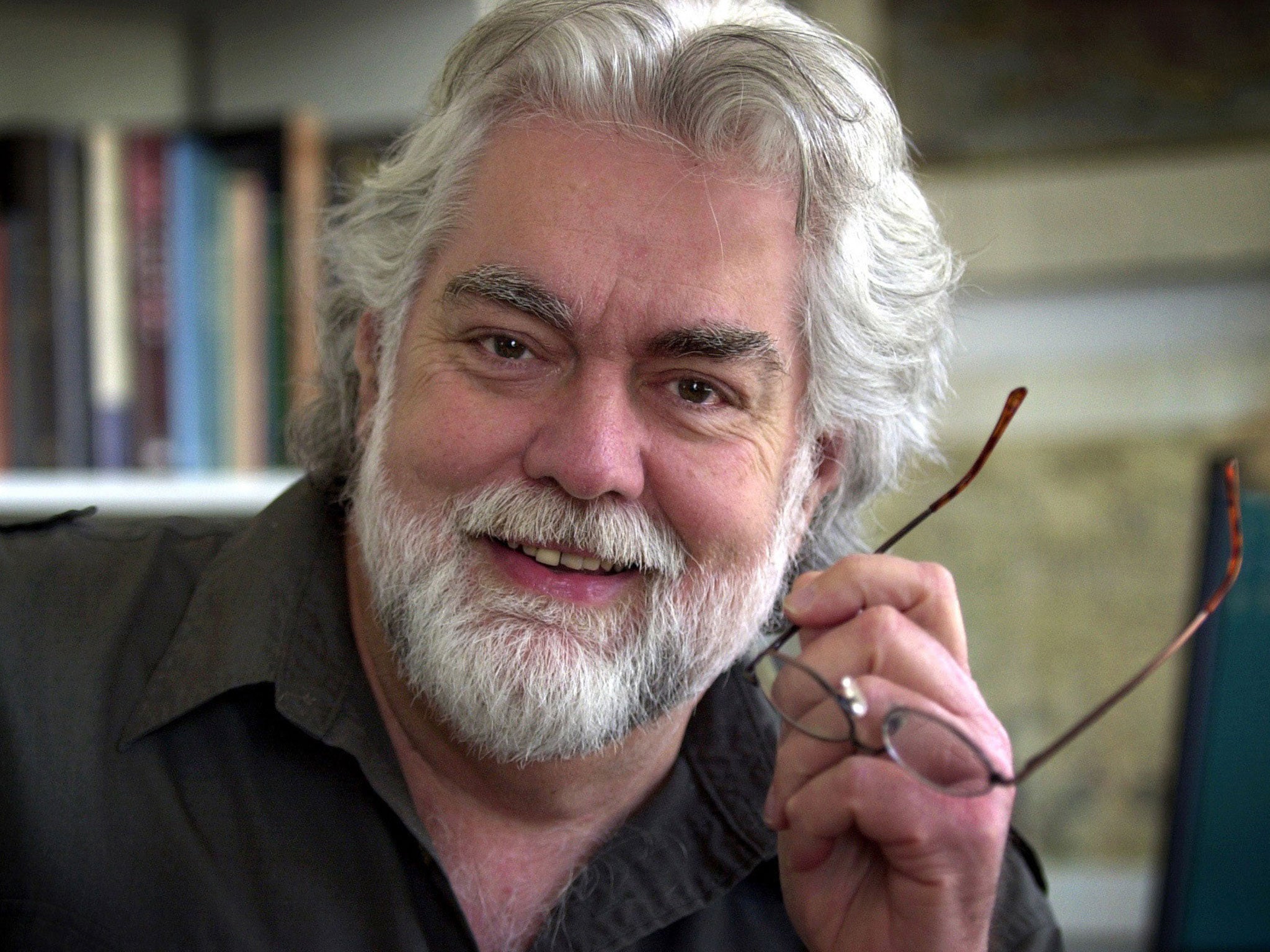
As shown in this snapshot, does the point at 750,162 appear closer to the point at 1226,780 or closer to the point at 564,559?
the point at 564,559

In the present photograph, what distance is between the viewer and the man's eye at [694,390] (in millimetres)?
1125

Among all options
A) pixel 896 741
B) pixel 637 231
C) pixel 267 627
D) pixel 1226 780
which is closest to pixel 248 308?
pixel 267 627

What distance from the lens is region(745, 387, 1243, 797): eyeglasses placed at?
32.8 inches

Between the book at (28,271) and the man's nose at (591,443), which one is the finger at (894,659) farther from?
the book at (28,271)

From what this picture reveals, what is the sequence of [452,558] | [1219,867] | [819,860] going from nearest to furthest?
[819,860]
[452,558]
[1219,867]

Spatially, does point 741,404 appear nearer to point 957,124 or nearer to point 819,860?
point 819,860

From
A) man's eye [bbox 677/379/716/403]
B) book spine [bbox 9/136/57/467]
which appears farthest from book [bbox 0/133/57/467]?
man's eye [bbox 677/379/716/403]

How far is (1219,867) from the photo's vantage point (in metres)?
1.55

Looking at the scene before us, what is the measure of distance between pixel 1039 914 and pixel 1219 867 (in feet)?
1.60

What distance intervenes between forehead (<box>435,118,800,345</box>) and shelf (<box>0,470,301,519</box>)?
65 centimetres

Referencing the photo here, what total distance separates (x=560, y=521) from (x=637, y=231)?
0.27 m

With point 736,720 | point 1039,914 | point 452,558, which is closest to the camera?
point 452,558

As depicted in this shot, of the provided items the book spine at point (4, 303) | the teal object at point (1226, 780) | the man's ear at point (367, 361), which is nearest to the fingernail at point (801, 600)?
the man's ear at point (367, 361)

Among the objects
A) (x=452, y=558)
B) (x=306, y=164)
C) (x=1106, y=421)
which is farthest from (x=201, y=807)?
(x=1106, y=421)
